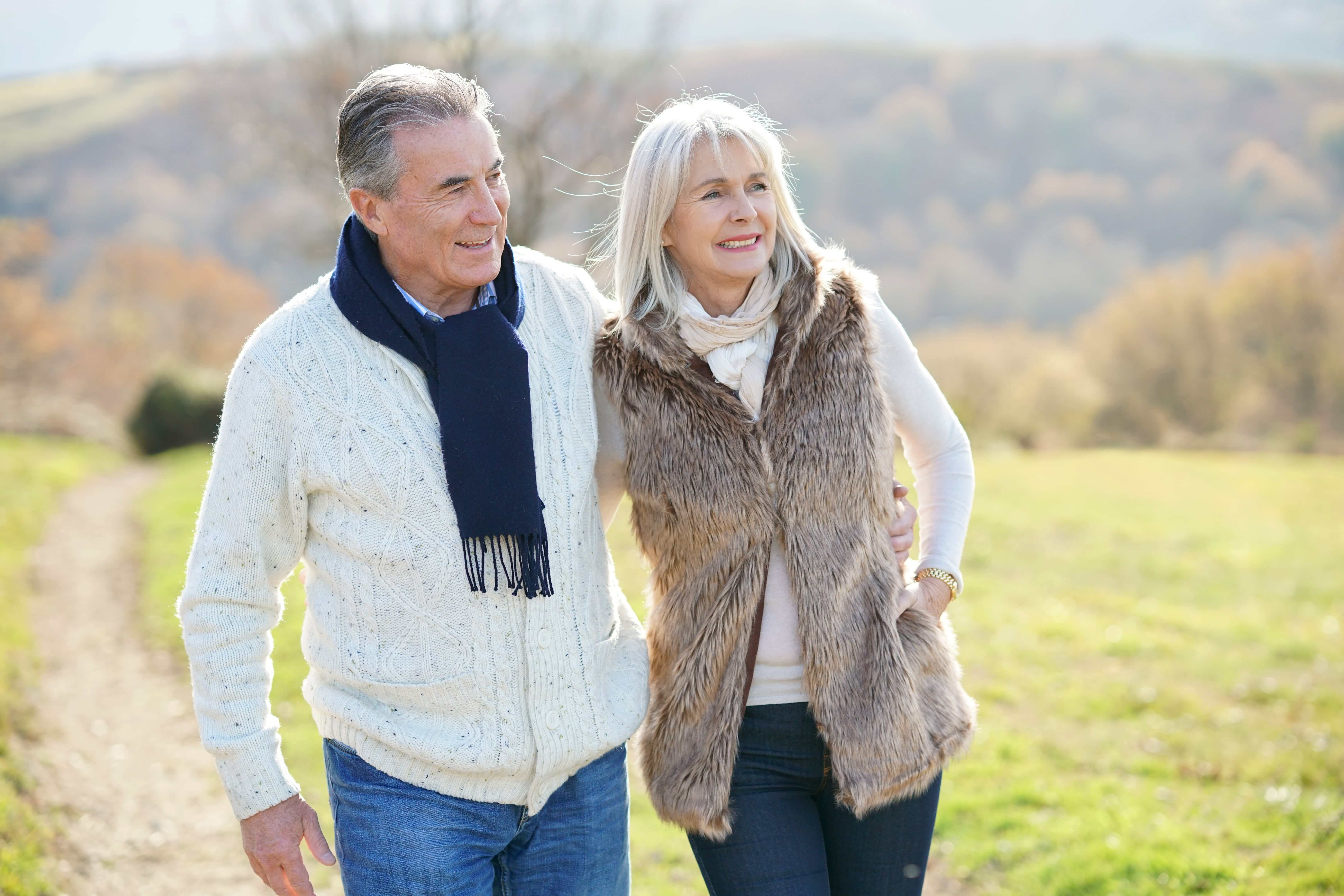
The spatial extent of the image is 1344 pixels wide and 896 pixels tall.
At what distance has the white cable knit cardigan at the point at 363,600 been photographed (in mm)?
2088

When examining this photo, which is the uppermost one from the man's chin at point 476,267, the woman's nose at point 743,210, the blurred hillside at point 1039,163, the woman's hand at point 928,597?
the blurred hillside at point 1039,163

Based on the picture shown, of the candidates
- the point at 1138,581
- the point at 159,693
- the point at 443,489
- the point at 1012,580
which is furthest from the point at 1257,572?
the point at 443,489

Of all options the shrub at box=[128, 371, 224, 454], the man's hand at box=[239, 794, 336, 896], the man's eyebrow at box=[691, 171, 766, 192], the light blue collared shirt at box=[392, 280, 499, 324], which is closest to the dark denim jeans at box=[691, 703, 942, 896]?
the man's hand at box=[239, 794, 336, 896]

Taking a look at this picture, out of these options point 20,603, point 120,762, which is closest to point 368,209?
point 120,762

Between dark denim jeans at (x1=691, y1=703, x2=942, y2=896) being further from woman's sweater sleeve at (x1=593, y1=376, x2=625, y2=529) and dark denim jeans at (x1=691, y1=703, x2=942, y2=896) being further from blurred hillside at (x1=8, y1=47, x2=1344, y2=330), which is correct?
blurred hillside at (x1=8, y1=47, x2=1344, y2=330)

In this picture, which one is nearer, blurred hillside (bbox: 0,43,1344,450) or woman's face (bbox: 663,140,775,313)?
woman's face (bbox: 663,140,775,313)

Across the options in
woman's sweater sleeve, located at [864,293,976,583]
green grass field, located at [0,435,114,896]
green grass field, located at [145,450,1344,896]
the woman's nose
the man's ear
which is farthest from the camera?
green grass field, located at [145,450,1344,896]

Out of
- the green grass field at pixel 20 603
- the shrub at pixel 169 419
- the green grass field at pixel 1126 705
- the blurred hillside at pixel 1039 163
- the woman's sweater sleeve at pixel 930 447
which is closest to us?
the woman's sweater sleeve at pixel 930 447

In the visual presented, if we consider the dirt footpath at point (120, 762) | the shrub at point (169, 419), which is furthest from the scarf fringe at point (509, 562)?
the shrub at point (169, 419)

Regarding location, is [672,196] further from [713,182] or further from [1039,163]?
[1039,163]

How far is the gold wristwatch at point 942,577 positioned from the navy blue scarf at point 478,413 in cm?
94

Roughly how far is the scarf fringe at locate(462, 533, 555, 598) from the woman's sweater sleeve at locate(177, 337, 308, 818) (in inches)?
14.1

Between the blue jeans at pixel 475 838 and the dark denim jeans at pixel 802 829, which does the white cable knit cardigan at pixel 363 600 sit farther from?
the dark denim jeans at pixel 802 829

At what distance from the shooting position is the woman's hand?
2418mm
